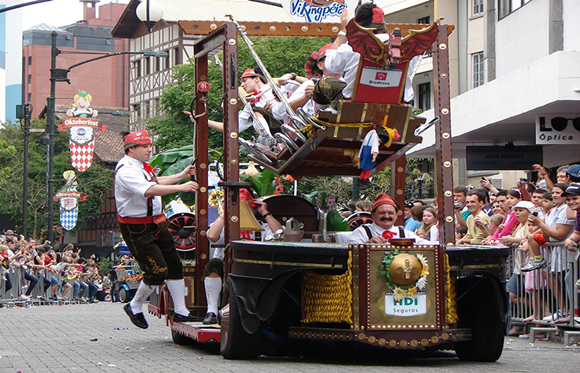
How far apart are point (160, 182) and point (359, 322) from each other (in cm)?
328

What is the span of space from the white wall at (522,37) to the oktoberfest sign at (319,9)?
44.0ft

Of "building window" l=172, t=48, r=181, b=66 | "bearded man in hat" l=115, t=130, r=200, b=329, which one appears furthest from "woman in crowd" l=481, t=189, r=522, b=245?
"building window" l=172, t=48, r=181, b=66

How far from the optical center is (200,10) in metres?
68.9

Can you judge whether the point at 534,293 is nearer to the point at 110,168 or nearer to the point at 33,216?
the point at 33,216

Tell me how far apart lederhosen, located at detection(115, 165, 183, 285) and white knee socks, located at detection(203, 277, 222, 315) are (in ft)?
1.45

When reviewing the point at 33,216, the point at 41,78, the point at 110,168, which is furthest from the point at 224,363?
the point at 41,78

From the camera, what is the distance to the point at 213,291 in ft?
35.6

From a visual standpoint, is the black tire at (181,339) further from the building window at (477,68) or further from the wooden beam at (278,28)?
the building window at (477,68)

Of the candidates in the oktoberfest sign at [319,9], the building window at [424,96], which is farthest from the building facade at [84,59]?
the oktoberfest sign at [319,9]

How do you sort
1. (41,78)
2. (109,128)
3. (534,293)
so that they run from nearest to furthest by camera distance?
(534,293) < (109,128) < (41,78)

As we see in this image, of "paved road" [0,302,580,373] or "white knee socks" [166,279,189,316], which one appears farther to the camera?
"white knee socks" [166,279,189,316]

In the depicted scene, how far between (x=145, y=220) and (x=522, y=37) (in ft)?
57.9

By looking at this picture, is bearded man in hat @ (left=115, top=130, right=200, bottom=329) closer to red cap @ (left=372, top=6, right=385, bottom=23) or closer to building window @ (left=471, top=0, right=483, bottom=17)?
red cap @ (left=372, top=6, right=385, bottom=23)

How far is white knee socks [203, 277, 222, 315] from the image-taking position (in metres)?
10.8
